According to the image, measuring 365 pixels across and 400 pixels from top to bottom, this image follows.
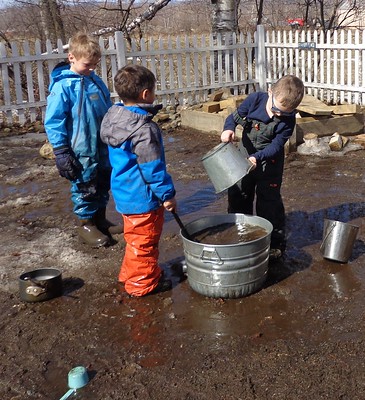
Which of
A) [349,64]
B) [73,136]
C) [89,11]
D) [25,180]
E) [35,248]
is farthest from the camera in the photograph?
[89,11]

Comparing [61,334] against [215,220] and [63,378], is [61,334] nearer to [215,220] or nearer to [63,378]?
[63,378]

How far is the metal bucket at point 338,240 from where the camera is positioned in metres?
4.25

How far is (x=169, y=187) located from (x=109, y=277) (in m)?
1.10

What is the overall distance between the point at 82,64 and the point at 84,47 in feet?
0.50

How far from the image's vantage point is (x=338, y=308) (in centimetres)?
372

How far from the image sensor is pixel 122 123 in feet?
12.1

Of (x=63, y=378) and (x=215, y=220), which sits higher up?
(x=215, y=220)

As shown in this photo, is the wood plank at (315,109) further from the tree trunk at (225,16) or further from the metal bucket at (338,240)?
the metal bucket at (338,240)

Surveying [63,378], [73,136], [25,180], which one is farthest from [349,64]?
[63,378]

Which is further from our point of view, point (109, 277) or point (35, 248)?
point (35, 248)

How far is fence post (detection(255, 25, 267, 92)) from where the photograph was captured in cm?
1209

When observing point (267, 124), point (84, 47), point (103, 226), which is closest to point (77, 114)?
point (84, 47)

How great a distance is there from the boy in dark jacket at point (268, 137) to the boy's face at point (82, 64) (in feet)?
4.08

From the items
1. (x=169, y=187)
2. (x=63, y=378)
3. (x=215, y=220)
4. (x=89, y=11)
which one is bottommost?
(x=63, y=378)
